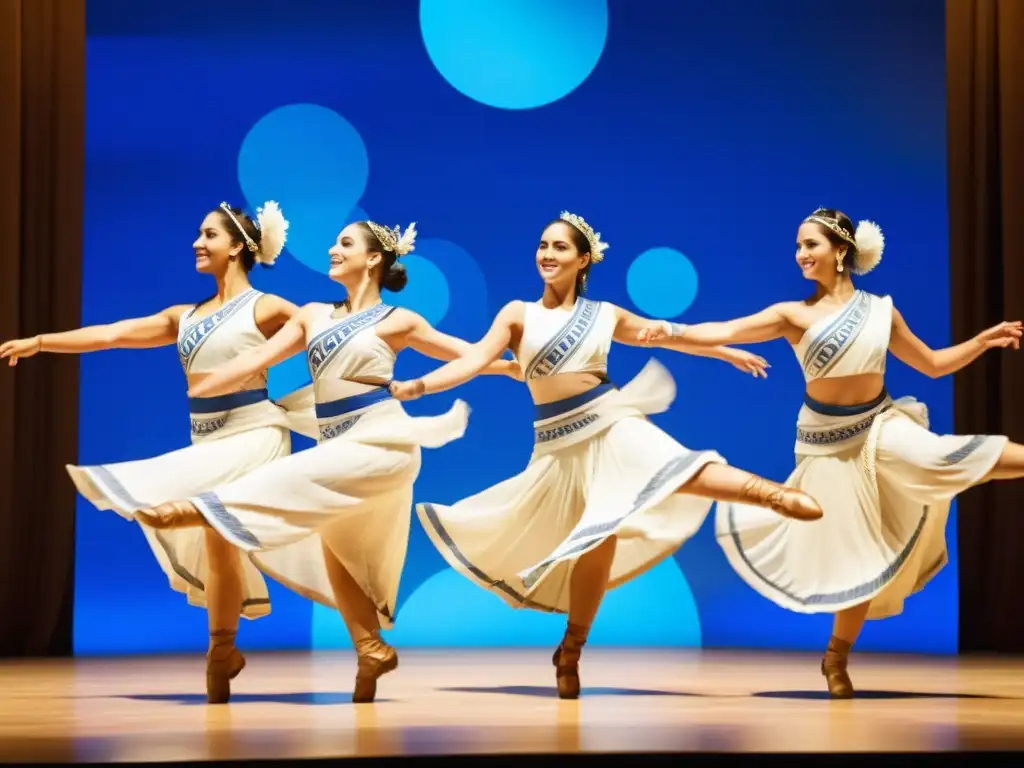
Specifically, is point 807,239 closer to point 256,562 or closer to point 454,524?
point 454,524

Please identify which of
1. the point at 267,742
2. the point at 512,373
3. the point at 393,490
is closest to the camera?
the point at 267,742

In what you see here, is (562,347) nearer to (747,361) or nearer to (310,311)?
(747,361)

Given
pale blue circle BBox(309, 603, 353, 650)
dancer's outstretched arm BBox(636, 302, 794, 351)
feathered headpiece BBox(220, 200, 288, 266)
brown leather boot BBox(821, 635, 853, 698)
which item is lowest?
pale blue circle BBox(309, 603, 353, 650)

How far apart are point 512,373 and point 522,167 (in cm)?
224

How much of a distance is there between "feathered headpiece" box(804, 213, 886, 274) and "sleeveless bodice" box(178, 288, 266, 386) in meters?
1.76

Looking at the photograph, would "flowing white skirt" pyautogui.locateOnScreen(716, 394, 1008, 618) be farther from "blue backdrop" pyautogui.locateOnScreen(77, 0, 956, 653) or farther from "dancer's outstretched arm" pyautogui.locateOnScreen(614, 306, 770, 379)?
"blue backdrop" pyautogui.locateOnScreen(77, 0, 956, 653)

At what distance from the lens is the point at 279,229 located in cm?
484

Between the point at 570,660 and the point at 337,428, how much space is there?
96 centimetres

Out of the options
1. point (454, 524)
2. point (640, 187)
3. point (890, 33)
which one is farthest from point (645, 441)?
point (890, 33)

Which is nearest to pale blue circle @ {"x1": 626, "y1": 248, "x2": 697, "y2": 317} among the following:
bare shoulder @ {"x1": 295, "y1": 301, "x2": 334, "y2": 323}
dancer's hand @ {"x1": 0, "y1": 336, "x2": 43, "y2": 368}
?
bare shoulder @ {"x1": 295, "y1": 301, "x2": 334, "y2": 323}

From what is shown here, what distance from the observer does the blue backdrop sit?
21.6ft

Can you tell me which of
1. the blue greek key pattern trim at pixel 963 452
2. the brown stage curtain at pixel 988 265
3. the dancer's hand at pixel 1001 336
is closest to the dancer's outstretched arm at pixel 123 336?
the blue greek key pattern trim at pixel 963 452

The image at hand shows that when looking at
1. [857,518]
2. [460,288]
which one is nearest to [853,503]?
[857,518]

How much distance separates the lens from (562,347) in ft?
14.4
